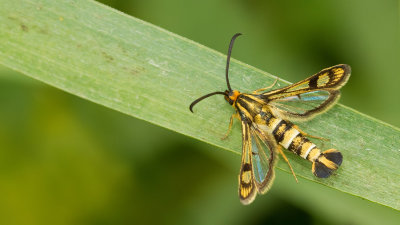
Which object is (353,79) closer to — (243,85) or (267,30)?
(267,30)

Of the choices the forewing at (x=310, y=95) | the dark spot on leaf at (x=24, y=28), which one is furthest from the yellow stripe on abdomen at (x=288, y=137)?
the dark spot on leaf at (x=24, y=28)

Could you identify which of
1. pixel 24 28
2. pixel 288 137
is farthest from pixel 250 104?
pixel 24 28

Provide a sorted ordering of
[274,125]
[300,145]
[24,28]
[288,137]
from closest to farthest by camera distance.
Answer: [24,28], [300,145], [288,137], [274,125]

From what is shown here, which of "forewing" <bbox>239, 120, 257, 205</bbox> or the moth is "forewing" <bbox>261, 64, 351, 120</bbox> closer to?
the moth

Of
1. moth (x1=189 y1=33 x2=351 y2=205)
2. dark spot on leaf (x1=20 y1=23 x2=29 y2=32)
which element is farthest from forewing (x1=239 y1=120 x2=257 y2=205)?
dark spot on leaf (x1=20 y1=23 x2=29 y2=32)

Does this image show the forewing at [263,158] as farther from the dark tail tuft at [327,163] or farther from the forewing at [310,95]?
the dark tail tuft at [327,163]

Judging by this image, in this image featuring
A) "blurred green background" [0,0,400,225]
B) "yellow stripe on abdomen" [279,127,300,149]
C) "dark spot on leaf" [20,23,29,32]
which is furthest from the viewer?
"blurred green background" [0,0,400,225]

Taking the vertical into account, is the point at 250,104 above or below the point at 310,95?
below

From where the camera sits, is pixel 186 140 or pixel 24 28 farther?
pixel 186 140

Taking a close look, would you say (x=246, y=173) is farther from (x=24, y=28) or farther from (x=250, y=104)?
(x=24, y=28)
